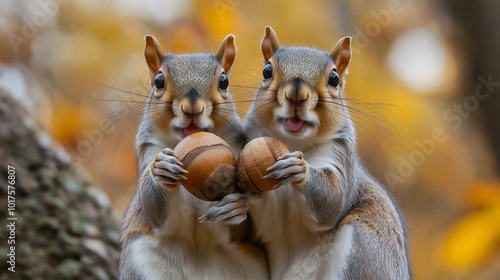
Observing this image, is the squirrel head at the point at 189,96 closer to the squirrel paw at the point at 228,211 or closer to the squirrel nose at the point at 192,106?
the squirrel nose at the point at 192,106

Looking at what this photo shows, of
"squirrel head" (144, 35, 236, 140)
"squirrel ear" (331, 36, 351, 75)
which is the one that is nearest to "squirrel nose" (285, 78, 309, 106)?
"squirrel head" (144, 35, 236, 140)

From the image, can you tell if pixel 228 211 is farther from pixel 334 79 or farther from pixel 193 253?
pixel 334 79

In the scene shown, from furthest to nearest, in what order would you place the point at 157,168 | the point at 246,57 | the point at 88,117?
the point at 88,117, the point at 246,57, the point at 157,168

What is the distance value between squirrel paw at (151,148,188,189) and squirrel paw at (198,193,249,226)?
0.50 feet

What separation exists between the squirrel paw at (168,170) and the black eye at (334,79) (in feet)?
2.29

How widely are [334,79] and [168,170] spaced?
763mm

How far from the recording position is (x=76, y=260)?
3.29 meters

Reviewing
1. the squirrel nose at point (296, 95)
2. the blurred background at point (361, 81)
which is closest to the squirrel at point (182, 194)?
the squirrel nose at point (296, 95)

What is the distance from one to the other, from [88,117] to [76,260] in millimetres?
1454

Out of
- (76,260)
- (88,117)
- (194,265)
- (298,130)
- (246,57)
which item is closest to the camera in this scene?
(298,130)

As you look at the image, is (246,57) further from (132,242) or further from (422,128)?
(132,242)

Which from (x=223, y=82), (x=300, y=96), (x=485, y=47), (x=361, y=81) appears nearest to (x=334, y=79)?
(x=300, y=96)

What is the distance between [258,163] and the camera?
2188mm

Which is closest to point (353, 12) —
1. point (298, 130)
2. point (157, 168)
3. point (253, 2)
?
point (253, 2)
